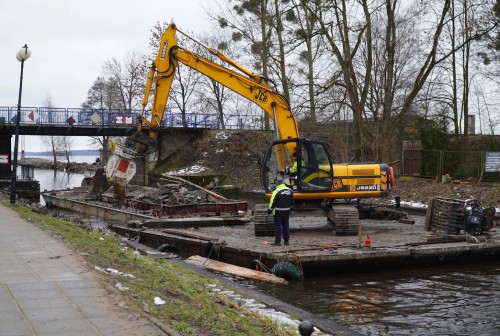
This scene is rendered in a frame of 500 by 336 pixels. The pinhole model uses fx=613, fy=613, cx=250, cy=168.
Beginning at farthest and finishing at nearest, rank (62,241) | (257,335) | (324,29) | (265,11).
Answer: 1. (265,11)
2. (324,29)
3. (62,241)
4. (257,335)

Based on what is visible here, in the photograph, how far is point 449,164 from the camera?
34094 mm

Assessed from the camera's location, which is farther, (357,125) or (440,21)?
(357,125)

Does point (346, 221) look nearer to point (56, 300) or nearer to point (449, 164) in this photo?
point (56, 300)

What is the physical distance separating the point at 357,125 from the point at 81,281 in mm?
25515

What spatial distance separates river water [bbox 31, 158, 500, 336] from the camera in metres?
9.54

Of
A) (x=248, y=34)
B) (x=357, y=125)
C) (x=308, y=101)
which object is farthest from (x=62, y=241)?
(x=248, y=34)

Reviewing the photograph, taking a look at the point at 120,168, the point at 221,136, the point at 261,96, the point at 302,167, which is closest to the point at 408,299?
the point at 302,167

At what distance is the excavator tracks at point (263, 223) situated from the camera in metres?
16.1

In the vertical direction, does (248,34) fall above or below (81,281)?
above

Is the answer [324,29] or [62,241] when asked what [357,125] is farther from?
[62,241]

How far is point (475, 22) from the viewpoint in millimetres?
31859

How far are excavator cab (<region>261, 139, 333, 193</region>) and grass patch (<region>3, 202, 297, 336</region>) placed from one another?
200 inches

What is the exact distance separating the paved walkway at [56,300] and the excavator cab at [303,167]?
21.7ft

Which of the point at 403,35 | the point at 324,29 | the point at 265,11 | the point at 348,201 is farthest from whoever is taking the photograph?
the point at 403,35
